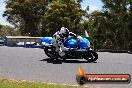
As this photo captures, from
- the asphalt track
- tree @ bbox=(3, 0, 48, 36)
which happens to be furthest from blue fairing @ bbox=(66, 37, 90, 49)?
tree @ bbox=(3, 0, 48, 36)

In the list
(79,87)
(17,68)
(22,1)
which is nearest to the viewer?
(79,87)

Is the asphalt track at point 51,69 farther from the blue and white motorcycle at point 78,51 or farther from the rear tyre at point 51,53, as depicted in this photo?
the rear tyre at point 51,53

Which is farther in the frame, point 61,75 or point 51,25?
point 51,25

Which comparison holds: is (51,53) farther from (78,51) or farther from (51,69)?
(51,69)

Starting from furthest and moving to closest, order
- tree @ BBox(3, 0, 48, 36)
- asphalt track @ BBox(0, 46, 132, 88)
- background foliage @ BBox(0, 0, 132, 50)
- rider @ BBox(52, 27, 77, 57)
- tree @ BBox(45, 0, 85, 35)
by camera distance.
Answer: tree @ BBox(3, 0, 48, 36), tree @ BBox(45, 0, 85, 35), background foliage @ BBox(0, 0, 132, 50), rider @ BBox(52, 27, 77, 57), asphalt track @ BBox(0, 46, 132, 88)

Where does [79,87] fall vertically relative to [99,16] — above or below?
below

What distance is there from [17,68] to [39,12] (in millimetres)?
56578

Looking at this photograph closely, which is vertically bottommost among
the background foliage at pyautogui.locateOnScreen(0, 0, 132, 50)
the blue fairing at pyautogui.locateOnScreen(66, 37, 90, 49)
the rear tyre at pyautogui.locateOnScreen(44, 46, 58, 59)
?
the rear tyre at pyautogui.locateOnScreen(44, 46, 58, 59)

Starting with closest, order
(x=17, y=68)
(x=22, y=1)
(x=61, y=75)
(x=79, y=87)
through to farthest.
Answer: (x=79, y=87), (x=61, y=75), (x=17, y=68), (x=22, y=1)

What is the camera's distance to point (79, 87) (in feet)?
33.2

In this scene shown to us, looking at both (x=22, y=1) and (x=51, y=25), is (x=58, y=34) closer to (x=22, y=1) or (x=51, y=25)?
(x=51, y=25)

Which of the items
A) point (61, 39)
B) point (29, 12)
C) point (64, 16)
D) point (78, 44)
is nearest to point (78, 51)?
point (78, 44)

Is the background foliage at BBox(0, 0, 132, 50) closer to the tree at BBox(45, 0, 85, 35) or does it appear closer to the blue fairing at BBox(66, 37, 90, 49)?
the tree at BBox(45, 0, 85, 35)

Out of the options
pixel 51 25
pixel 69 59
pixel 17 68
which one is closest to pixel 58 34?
pixel 69 59
